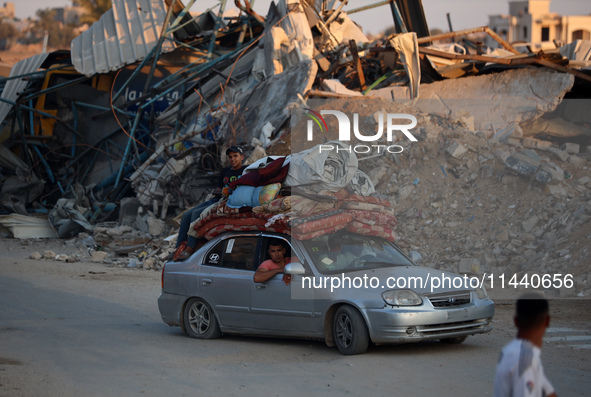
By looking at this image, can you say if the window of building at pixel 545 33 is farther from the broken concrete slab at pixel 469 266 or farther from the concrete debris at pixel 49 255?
the concrete debris at pixel 49 255

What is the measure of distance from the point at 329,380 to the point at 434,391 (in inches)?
38.0

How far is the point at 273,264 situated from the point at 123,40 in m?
18.5

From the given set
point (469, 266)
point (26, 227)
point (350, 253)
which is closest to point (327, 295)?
point (350, 253)

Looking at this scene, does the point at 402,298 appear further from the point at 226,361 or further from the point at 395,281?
the point at 226,361

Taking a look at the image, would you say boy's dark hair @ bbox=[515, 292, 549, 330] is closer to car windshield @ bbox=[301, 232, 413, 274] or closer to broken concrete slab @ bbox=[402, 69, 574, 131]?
car windshield @ bbox=[301, 232, 413, 274]

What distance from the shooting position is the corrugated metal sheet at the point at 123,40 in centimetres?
2428

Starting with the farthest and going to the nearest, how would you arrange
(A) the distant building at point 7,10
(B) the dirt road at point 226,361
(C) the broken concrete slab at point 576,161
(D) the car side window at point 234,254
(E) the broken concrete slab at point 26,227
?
(A) the distant building at point 7,10 → (E) the broken concrete slab at point 26,227 → (C) the broken concrete slab at point 576,161 → (D) the car side window at point 234,254 → (B) the dirt road at point 226,361

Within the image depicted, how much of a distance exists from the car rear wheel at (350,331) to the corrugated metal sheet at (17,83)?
19.6m

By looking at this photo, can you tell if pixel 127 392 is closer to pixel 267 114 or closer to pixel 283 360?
pixel 283 360

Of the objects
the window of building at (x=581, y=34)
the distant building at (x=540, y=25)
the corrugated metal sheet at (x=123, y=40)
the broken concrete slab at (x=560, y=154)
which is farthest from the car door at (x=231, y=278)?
the window of building at (x=581, y=34)

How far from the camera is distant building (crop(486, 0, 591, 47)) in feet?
227

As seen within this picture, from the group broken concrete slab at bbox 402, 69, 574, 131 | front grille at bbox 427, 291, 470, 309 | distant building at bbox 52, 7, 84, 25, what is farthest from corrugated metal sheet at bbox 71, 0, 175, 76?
distant building at bbox 52, 7, 84, 25

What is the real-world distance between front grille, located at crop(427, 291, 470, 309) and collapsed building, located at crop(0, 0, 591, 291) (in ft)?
19.7

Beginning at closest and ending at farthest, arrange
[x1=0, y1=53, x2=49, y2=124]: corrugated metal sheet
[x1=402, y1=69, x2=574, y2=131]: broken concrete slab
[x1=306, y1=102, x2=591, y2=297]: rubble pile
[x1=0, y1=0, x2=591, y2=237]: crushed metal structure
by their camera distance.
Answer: [x1=306, y1=102, x2=591, y2=297]: rubble pile, [x1=402, y1=69, x2=574, y2=131]: broken concrete slab, [x1=0, y1=0, x2=591, y2=237]: crushed metal structure, [x1=0, y1=53, x2=49, y2=124]: corrugated metal sheet
